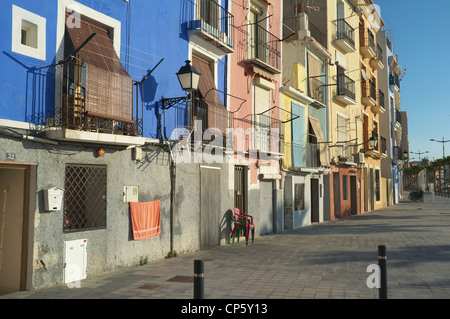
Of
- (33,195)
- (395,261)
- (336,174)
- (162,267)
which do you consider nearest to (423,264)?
(395,261)

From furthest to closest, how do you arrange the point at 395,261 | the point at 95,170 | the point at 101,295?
1. the point at 395,261
2. the point at 95,170
3. the point at 101,295

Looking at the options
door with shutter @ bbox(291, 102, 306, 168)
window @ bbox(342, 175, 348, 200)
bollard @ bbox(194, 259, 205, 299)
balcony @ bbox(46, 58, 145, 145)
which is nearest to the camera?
bollard @ bbox(194, 259, 205, 299)

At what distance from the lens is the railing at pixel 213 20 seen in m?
11.9

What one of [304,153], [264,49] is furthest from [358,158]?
[264,49]

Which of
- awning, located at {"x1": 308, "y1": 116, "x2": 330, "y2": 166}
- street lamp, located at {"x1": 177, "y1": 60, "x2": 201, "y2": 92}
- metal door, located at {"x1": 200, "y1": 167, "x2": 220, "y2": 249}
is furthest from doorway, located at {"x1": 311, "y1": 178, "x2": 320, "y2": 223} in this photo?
street lamp, located at {"x1": 177, "y1": 60, "x2": 201, "y2": 92}

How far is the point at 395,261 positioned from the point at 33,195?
26.3 ft

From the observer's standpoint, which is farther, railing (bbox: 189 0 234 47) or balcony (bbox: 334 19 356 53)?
balcony (bbox: 334 19 356 53)

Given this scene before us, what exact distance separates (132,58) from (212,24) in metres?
3.94

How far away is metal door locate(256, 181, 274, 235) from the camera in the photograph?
16.0m

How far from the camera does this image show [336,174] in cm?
2462

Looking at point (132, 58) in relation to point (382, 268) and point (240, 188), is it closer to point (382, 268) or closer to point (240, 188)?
point (240, 188)

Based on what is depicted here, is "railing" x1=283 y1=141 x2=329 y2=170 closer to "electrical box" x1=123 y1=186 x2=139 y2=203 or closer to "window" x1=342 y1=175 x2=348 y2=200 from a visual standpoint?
"window" x1=342 y1=175 x2=348 y2=200

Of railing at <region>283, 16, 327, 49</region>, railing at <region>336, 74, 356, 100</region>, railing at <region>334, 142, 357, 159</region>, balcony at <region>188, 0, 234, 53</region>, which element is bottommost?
railing at <region>334, 142, 357, 159</region>

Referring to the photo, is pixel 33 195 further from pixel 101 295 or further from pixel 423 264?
pixel 423 264
